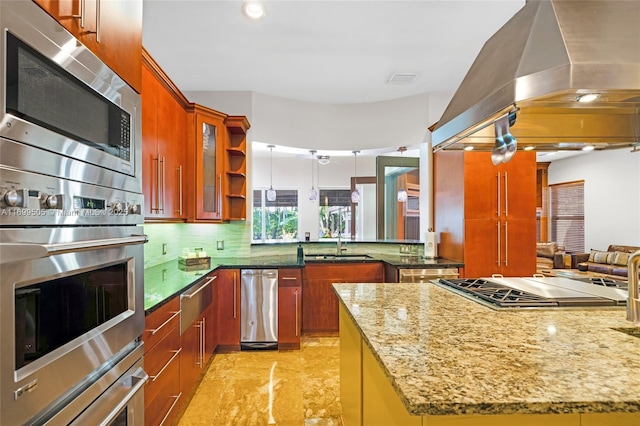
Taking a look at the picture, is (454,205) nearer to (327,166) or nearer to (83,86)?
(83,86)

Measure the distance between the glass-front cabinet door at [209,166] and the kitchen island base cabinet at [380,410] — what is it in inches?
76.6

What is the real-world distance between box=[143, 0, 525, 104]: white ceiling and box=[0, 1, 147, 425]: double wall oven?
1553 millimetres

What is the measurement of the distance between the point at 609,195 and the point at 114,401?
364 inches

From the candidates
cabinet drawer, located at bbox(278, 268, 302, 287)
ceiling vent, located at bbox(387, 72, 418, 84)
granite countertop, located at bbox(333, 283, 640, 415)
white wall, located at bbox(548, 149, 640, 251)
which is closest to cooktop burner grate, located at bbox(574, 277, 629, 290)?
granite countertop, located at bbox(333, 283, 640, 415)

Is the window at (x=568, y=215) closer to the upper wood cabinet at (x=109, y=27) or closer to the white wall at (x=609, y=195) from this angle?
the white wall at (x=609, y=195)

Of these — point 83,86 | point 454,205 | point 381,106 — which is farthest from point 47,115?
point 381,106

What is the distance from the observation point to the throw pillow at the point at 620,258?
6373 millimetres

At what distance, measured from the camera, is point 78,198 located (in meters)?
1.05

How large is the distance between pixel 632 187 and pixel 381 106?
6.08 metres

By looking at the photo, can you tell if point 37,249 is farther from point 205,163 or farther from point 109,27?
point 205,163

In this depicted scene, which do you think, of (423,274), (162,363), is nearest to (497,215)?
(423,274)

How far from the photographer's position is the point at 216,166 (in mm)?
3521

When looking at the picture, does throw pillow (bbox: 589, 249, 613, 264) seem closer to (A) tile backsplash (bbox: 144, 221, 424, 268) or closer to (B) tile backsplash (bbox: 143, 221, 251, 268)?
(A) tile backsplash (bbox: 144, 221, 424, 268)

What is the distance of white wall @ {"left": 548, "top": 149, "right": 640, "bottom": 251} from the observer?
22.2 feet
